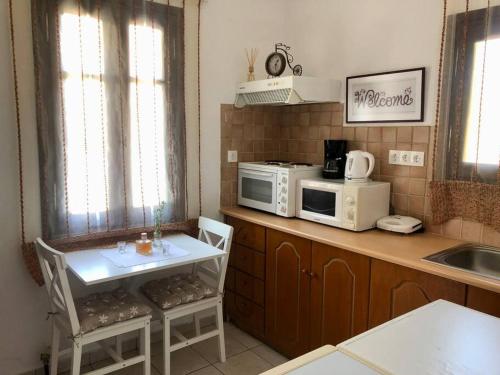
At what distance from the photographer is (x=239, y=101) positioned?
2988 mm

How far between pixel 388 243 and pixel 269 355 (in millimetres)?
1112

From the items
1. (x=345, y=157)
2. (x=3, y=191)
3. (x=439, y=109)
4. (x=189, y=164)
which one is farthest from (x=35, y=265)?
(x=439, y=109)

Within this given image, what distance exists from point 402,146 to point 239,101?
118cm

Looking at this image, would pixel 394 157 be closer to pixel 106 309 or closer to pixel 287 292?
pixel 287 292

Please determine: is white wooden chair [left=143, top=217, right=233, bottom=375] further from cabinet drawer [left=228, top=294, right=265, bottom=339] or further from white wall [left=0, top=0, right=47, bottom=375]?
white wall [left=0, top=0, right=47, bottom=375]

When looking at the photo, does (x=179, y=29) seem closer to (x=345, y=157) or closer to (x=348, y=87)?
(x=348, y=87)

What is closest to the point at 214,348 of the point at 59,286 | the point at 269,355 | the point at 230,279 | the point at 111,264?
the point at 269,355

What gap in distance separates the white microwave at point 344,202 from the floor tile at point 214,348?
97cm

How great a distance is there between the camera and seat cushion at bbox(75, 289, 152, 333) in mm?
1989

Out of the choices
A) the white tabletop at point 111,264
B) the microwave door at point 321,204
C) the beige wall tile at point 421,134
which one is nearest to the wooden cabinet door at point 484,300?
the microwave door at point 321,204

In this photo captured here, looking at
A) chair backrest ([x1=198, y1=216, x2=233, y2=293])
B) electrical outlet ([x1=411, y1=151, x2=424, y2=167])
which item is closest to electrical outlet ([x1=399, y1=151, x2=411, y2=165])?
electrical outlet ([x1=411, y1=151, x2=424, y2=167])

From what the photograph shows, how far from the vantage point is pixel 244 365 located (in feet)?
8.29

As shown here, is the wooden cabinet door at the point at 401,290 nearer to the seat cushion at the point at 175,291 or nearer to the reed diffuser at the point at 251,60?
the seat cushion at the point at 175,291

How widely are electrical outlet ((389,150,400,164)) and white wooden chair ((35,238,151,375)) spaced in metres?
1.63
